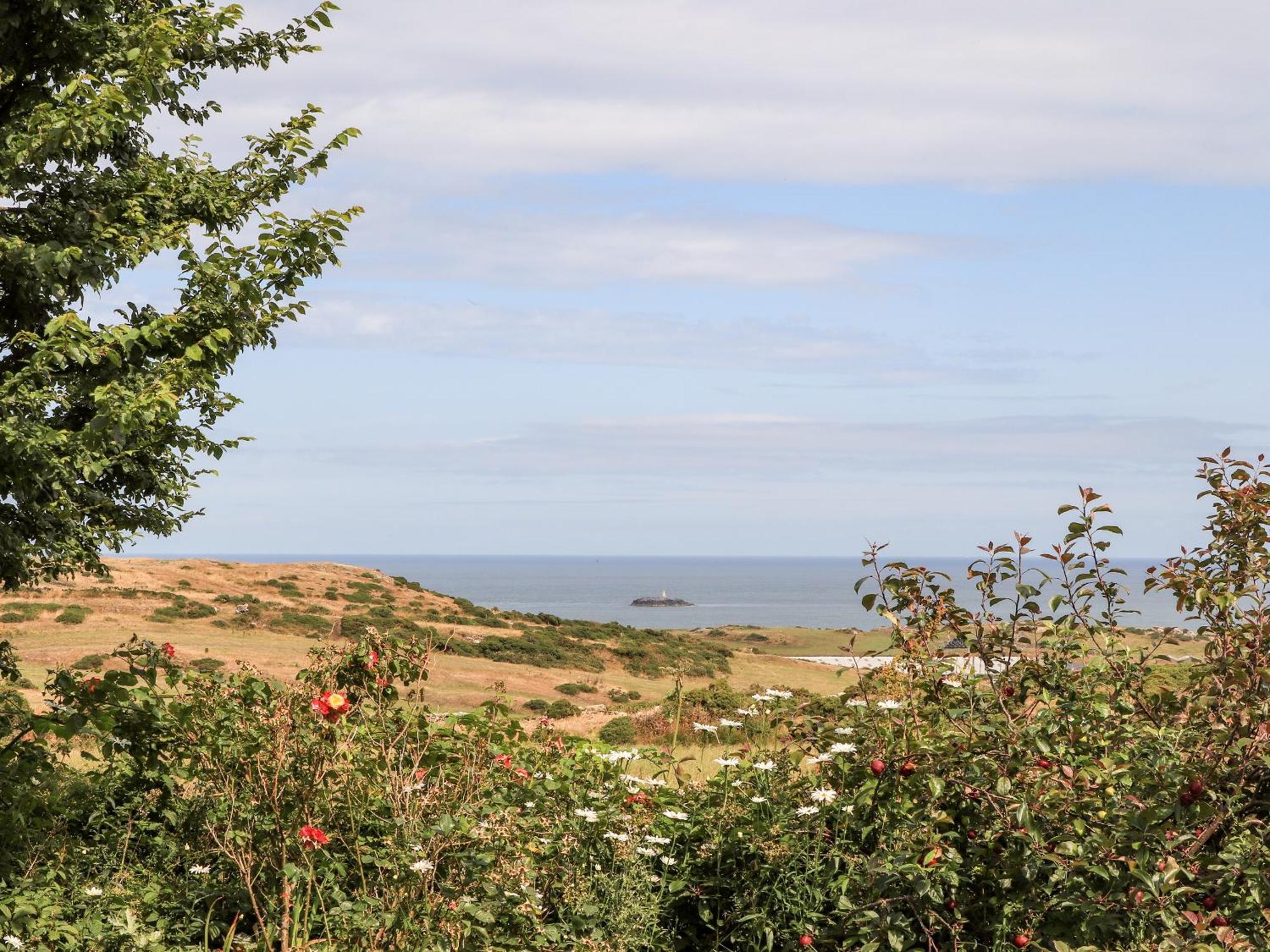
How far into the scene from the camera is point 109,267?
634cm

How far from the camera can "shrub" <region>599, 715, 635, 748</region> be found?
1197 centimetres

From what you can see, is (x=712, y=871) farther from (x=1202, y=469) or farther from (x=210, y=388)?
(x=210, y=388)

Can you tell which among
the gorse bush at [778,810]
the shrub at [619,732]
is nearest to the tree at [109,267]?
the gorse bush at [778,810]

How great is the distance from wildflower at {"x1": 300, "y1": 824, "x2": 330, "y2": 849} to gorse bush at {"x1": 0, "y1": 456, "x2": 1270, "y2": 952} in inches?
0.8

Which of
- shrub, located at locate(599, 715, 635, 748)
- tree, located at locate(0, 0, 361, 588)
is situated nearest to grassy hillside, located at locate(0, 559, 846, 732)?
shrub, located at locate(599, 715, 635, 748)

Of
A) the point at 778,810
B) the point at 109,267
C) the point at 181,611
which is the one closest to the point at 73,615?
the point at 181,611

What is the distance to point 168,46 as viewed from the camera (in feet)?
19.6

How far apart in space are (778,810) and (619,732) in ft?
23.0

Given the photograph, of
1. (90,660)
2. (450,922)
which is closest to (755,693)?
(450,922)

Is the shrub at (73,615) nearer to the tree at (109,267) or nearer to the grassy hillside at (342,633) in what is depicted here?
the grassy hillside at (342,633)

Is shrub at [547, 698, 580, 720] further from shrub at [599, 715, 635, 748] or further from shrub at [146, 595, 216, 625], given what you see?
shrub at [146, 595, 216, 625]

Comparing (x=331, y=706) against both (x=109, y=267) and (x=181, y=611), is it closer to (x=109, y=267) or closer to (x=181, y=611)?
(x=109, y=267)

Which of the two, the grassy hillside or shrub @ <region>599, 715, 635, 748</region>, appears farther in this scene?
the grassy hillside

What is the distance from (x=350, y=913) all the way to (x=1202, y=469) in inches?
163
